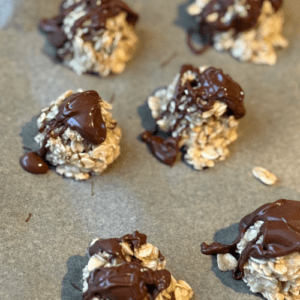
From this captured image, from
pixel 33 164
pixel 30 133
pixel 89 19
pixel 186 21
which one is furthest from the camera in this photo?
pixel 186 21

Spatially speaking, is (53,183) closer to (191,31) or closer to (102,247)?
(102,247)

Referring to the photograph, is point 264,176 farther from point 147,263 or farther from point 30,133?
point 30,133

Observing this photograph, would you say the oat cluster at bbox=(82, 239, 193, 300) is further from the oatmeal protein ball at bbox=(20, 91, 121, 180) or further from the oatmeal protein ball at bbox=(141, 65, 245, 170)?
the oatmeal protein ball at bbox=(141, 65, 245, 170)

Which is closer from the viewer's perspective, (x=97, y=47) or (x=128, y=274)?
(x=128, y=274)

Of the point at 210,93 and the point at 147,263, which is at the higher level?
the point at 210,93

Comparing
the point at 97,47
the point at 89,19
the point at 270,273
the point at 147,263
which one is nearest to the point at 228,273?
the point at 270,273

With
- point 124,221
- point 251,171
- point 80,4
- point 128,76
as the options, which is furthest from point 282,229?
point 80,4
